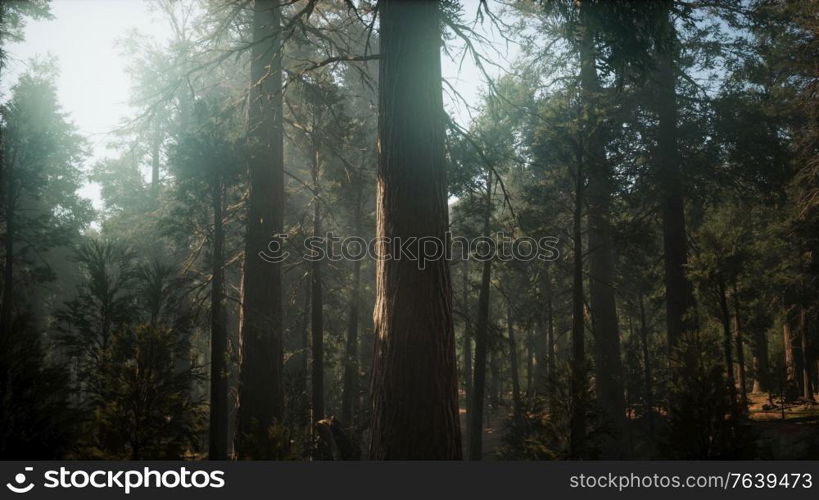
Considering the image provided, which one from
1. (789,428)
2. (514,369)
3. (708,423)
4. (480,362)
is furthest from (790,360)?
(708,423)

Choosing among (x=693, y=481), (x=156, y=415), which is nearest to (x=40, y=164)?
(x=156, y=415)

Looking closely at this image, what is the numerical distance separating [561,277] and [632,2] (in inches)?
676

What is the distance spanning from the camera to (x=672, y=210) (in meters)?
14.9

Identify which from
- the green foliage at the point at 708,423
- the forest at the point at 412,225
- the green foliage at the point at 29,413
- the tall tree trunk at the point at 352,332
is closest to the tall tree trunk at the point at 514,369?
the forest at the point at 412,225

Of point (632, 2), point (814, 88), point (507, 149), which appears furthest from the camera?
point (507, 149)

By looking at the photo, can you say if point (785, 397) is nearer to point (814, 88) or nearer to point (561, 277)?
point (561, 277)

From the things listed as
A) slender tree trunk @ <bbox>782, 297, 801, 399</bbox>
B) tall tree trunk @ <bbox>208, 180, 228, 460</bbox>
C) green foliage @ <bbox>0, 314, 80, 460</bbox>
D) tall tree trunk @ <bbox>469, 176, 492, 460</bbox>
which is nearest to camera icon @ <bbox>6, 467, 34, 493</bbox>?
green foliage @ <bbox>0, 314, 80, 460</bbox>

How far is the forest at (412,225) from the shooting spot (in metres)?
4.72

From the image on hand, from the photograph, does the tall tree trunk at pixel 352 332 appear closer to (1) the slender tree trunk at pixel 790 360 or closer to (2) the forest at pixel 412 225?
(2) the forest at pixel 412 225

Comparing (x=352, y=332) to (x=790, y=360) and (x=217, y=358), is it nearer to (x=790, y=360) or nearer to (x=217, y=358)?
(x=217, y=358)

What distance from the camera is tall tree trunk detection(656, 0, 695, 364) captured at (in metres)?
14.2

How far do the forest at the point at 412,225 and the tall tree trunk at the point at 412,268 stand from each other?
0.07 ft

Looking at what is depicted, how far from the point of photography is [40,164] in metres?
19.7

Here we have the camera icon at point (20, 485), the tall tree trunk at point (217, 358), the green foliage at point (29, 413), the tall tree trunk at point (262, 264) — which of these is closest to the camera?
the camera icon at point (20, 485)
